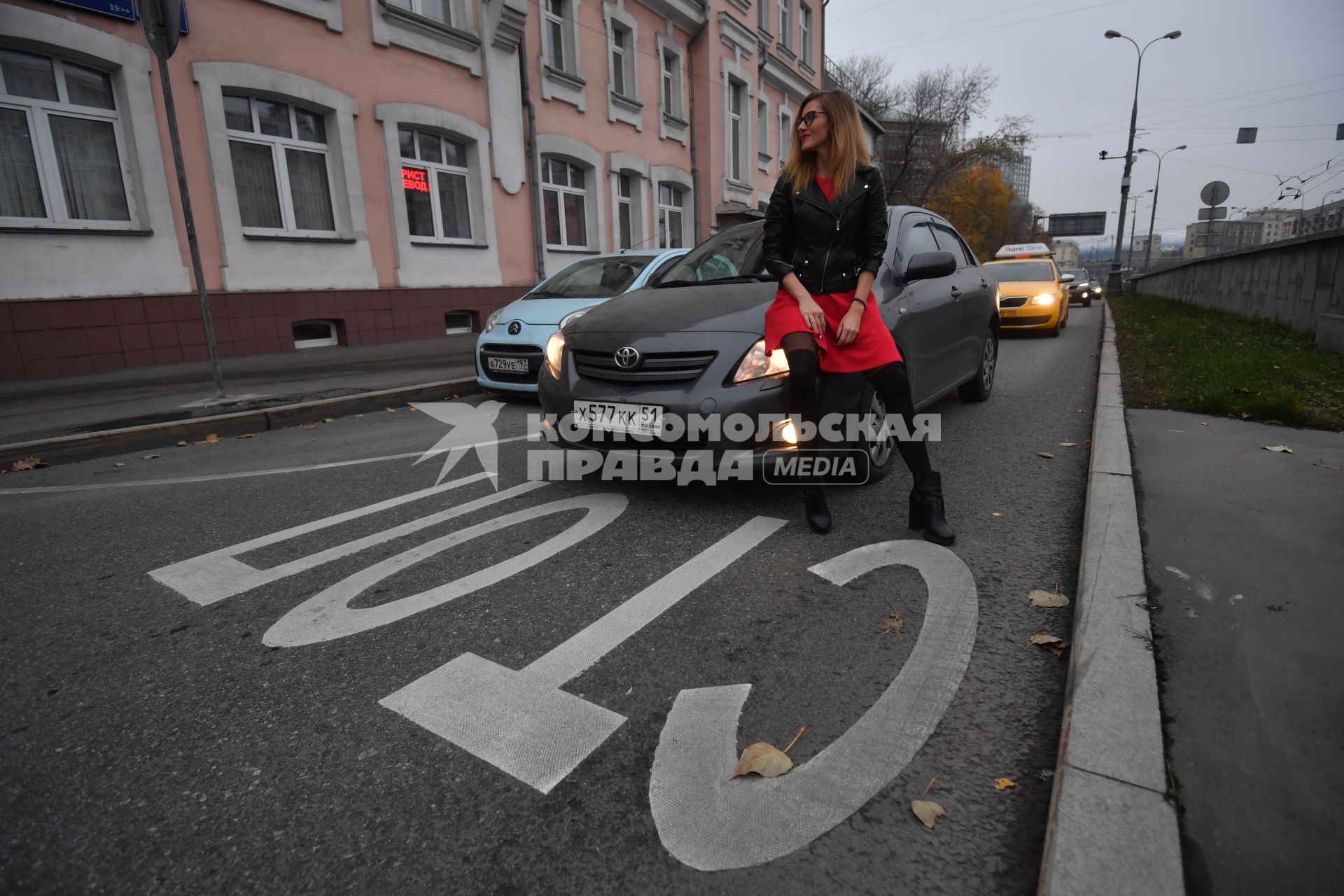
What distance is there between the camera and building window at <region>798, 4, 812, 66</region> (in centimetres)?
2666

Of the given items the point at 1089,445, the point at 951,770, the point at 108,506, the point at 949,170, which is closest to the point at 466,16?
the point at 108,506

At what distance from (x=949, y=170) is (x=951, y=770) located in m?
41.5

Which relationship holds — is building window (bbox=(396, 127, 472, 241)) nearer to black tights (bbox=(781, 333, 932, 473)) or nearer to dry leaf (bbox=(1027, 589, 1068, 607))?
black tights (bbox=(781, 333, 932, 473))

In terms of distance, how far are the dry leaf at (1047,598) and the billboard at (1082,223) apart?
72797 millimetres

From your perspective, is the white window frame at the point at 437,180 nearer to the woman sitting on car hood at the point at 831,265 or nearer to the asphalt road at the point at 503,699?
the asphalt road at the point at 503,699

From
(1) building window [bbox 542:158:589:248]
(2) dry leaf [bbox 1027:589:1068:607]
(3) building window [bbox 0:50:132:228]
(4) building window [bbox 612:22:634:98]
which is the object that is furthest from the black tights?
(4) building window [bbox 612:22:634:98]

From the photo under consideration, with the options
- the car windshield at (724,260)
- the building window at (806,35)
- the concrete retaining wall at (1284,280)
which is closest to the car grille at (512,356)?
the car windshield at (724,260)

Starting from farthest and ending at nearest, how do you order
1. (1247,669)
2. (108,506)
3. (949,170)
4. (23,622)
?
(949,170), (108,506), (23,622), (1247,669)

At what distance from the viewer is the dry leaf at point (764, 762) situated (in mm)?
1788

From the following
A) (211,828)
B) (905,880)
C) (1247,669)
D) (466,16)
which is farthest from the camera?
(466,16)

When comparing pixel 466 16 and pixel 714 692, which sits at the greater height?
pixel 466 16

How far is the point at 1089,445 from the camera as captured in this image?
196 inches

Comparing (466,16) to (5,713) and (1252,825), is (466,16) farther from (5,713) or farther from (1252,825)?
(1252,825)

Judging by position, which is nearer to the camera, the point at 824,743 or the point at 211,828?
the point at 211,828
